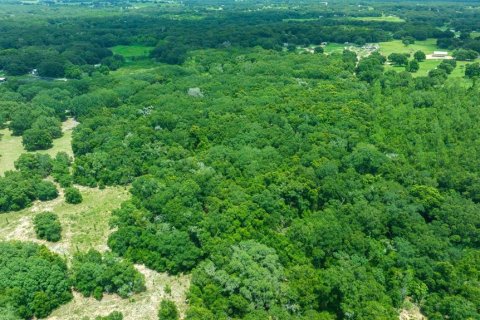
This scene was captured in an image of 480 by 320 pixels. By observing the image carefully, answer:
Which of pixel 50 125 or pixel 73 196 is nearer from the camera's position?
pixel 73 196

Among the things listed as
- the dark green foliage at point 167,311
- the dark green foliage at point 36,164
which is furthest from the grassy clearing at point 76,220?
the dark green foliage at point 167,311

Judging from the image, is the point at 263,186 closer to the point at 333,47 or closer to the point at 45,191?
the point at 45,191

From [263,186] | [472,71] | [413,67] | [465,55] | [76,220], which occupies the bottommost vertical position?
[76,220]

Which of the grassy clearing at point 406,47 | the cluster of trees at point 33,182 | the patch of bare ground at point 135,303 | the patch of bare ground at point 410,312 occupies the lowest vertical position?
the patch of bare ground at point 135,303

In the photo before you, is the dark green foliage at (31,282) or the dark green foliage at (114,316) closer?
the dark green foliage at (114,316)

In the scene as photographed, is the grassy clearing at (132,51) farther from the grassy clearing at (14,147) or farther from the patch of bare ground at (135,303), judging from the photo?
the patch of bare ground at (135,303)

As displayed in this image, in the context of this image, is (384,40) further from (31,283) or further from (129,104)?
(31,283)

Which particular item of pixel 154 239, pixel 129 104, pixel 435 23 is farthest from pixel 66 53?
pixel 435 23

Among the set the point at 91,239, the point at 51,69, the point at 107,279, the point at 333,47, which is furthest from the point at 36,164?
the point at 333,47
